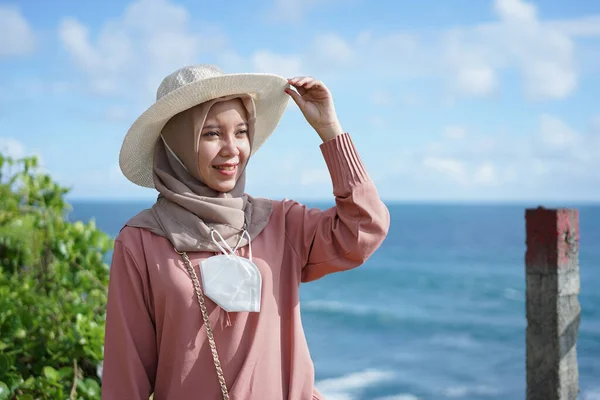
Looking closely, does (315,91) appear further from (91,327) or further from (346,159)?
(91,327)

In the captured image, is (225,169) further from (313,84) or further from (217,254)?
(313,84)

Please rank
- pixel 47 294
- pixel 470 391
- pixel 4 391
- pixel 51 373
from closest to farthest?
pixel 4 391
pixel 51 373
pixel 47 294
pixel 470 391

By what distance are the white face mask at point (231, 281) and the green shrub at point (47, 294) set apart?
1.56m

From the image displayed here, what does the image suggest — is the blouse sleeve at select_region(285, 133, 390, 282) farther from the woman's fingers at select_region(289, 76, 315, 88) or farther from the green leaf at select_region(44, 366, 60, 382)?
the green leaf at select_region(44, 366, 60, 382)

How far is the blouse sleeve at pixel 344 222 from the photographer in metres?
2.12

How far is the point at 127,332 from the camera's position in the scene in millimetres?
2076

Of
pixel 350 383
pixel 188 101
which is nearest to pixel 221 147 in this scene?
pixel 188 101

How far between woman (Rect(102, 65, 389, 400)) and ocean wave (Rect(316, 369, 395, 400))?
7303 millimetres

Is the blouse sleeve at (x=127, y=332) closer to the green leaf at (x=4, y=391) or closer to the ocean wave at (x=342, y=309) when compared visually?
the green leaf at (x=4, y=391)

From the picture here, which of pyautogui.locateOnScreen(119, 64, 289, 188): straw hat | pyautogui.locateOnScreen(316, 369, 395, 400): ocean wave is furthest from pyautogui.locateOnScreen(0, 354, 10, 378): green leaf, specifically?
pyautogui.locateOnScreen(316, 369, 395, 400): ocean wave

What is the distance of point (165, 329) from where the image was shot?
2084 millimetres

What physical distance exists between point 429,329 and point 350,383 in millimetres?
6537

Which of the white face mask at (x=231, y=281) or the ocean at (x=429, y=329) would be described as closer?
the white face mask at (x=231, y=281)

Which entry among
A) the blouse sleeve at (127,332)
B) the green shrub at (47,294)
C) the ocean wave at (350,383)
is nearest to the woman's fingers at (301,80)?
the blouse sleeve at (127,332)
